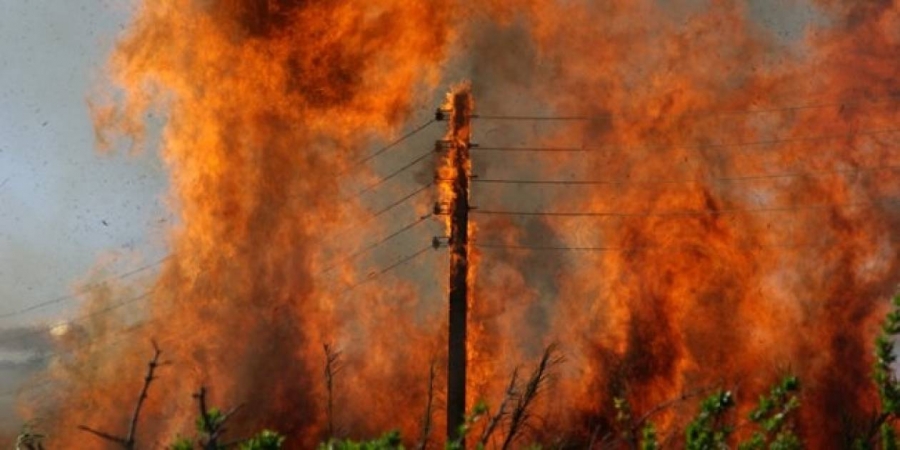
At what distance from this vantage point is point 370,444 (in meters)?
8.22

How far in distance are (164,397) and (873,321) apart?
63.4 feet

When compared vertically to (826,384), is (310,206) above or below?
above

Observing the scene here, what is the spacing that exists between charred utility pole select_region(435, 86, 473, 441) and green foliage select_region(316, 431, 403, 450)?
11586 millimetres

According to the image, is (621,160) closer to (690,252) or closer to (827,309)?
(690,252)

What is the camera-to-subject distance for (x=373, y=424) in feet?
92.5

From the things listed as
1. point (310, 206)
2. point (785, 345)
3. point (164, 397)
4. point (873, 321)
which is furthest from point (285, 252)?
point (873, 321)

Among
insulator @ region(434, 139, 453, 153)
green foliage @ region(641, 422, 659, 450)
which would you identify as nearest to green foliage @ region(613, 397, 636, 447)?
green foliage @ region(641, 422, 659, 450)

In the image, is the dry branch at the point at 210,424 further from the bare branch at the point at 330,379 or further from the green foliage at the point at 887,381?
the green foliage at the point at 887,381

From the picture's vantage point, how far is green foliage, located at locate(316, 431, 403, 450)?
7883 mm

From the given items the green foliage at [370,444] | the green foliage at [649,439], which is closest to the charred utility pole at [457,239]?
the green foliage at [649,439]

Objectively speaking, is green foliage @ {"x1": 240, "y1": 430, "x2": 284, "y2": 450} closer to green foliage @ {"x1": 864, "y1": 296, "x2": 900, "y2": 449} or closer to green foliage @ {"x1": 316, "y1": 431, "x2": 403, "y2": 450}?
green foliage @ {"x1": 316, "y1": 431, "x2": 403, "y2": 450}

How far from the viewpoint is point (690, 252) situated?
93.4 feet

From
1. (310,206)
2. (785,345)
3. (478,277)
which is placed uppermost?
(310,206)

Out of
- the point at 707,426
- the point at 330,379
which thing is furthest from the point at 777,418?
the point at 330,379
